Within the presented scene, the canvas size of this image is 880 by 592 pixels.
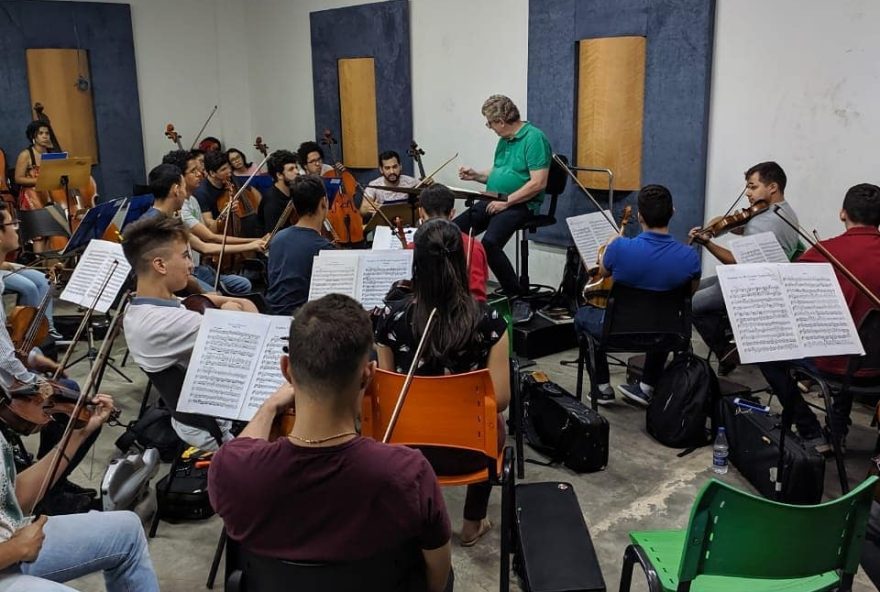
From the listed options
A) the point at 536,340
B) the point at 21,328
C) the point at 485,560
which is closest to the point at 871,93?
the point at 536,340

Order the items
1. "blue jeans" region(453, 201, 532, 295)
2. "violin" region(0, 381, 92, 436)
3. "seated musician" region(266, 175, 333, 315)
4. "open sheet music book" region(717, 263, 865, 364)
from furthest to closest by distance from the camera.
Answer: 1. "blue jeans" region(453, 201, 532, 295)
2. "seated musician" region(266, 175, 333, 315)
3. "open sheet music book" region(717, 263, 865, 364)
4. "violin" region(0, 381, 92, 436)

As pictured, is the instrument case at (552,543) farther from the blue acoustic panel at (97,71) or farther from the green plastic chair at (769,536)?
the blue acoustic panel at (97,71)

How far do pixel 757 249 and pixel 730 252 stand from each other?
75 centimetres

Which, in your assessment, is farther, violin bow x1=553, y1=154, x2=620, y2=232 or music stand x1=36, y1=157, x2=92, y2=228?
music stand x1=36, y1=157, x2=92, y2=228

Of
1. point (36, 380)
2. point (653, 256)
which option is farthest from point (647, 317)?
point (36, 380)

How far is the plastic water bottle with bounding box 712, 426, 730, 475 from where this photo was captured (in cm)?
335

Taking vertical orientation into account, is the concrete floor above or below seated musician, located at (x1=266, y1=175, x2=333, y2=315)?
below

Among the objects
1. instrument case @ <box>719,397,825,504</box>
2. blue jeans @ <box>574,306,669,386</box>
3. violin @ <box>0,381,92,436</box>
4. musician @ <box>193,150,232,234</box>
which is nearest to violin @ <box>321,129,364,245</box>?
musician @ <box>193,150,232,234</box>

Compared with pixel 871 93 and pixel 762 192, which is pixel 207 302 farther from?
pixel 871 93

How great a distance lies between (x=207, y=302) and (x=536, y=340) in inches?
88.9

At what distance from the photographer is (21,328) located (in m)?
3.62

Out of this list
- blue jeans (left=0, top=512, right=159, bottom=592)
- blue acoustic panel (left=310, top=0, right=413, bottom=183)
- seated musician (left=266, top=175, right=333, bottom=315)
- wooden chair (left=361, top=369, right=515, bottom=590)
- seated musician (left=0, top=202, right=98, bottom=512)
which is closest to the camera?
blue jeans (left=0, top=512, right=159, bottom=592)

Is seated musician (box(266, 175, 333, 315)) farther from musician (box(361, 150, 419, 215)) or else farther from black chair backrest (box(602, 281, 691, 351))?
musician (box(361, 150, 419, 215))

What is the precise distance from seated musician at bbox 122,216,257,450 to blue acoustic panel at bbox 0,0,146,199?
589cm
